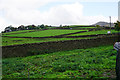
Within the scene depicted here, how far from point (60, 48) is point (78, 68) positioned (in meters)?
18.9

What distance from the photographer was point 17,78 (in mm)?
13766

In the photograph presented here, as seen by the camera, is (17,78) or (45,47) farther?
(45,47)

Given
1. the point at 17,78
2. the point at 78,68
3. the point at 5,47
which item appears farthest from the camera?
the point at 5,47

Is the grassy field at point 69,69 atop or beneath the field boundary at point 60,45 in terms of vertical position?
beneath

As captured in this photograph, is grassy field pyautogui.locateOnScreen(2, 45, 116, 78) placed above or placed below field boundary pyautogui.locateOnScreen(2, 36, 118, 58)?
below

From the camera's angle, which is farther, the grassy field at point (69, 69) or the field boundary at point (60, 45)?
the field boundary at point (60, 45)

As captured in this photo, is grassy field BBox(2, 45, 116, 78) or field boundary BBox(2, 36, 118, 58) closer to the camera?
grassy field BBox(2, 45, 116, 78)

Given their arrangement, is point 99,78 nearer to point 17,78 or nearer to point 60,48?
point 17,78

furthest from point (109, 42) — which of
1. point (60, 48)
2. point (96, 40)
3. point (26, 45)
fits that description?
point (26, 45)

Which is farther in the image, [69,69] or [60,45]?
[60,45]

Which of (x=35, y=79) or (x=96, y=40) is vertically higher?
(x=96, y=40)

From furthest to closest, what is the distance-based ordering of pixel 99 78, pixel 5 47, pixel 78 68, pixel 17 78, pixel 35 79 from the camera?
pixel 5 47 < pixel 78 68 < pixel 17 78 < pixel 35 79 < pixel 99 78

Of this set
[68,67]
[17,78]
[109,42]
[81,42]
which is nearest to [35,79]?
[17,78]

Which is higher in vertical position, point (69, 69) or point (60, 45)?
point (60, 45)
